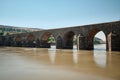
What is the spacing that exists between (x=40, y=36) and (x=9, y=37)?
18.5 metres

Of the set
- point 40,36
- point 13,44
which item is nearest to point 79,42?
point 40,36

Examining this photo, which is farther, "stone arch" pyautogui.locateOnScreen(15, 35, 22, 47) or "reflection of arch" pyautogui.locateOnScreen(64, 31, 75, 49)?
"stone arch" pyautogui.locateOnScreen(15, 35, 22, 47)

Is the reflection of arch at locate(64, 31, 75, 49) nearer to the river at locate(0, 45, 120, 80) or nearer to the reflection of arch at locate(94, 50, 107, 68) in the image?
the reflection of arch at locate(94, 50, 107, 68)

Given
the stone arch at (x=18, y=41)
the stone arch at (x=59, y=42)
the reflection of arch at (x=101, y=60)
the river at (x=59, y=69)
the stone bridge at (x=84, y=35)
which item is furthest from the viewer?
the stone arch at (x=18, y=41)

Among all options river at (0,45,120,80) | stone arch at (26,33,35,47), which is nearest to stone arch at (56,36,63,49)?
stone arch at (26,33,35,47)

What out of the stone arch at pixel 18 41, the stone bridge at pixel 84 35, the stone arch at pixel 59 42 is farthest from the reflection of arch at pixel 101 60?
the stone arch at pixel 18 41

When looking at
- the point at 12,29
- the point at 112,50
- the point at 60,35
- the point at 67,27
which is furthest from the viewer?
the point at 12,29

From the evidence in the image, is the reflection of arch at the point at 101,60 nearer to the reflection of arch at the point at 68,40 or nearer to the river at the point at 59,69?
the river at the point at 59,69

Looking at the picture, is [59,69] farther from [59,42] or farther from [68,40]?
[59,42]

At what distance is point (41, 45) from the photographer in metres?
38.4

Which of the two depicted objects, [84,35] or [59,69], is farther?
[84,35]

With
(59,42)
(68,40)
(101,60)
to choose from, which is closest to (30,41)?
(59,42)

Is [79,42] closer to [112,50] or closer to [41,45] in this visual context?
[112,50]

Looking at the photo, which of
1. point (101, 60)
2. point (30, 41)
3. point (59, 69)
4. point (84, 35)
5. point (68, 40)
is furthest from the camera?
point (30, 41)
